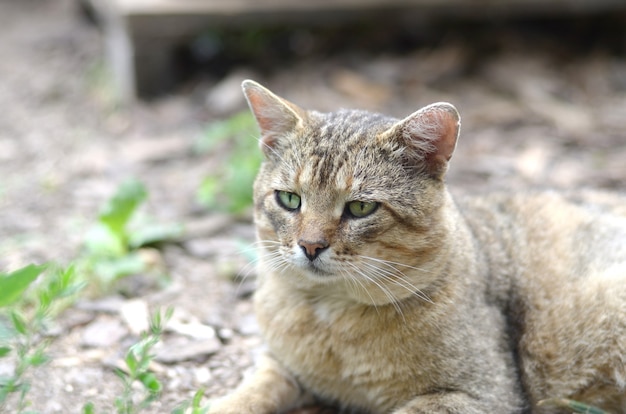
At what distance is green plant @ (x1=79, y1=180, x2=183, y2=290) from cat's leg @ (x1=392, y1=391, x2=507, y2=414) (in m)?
2.23

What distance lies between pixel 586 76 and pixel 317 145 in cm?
537

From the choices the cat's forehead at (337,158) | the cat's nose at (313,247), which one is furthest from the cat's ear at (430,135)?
the cat's nose at (313,247)

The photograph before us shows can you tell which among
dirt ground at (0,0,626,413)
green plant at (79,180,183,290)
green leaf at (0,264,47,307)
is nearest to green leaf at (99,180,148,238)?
green plant at (79,180,183,290)

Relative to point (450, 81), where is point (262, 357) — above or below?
below

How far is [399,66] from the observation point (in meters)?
8.36

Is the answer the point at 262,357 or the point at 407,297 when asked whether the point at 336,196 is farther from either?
the point at 262,357

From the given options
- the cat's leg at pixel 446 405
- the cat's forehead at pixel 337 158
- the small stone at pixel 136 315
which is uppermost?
the cat's forehead at pixel 337 158

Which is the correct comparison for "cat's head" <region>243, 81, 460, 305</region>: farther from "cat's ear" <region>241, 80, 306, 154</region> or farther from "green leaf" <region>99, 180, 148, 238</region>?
"green leaf" <region>99, 180, 148, 238</region>

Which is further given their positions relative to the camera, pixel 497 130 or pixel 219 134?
pixel 497 130

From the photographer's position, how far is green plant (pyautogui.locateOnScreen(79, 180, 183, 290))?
4.88 metres

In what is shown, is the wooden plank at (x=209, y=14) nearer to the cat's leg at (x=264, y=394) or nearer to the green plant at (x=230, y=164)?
the green plant at (x=230, y=164)

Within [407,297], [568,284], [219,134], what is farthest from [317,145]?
[219,134]

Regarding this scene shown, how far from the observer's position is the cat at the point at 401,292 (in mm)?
3521

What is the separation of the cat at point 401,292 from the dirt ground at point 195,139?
65 centimetres
